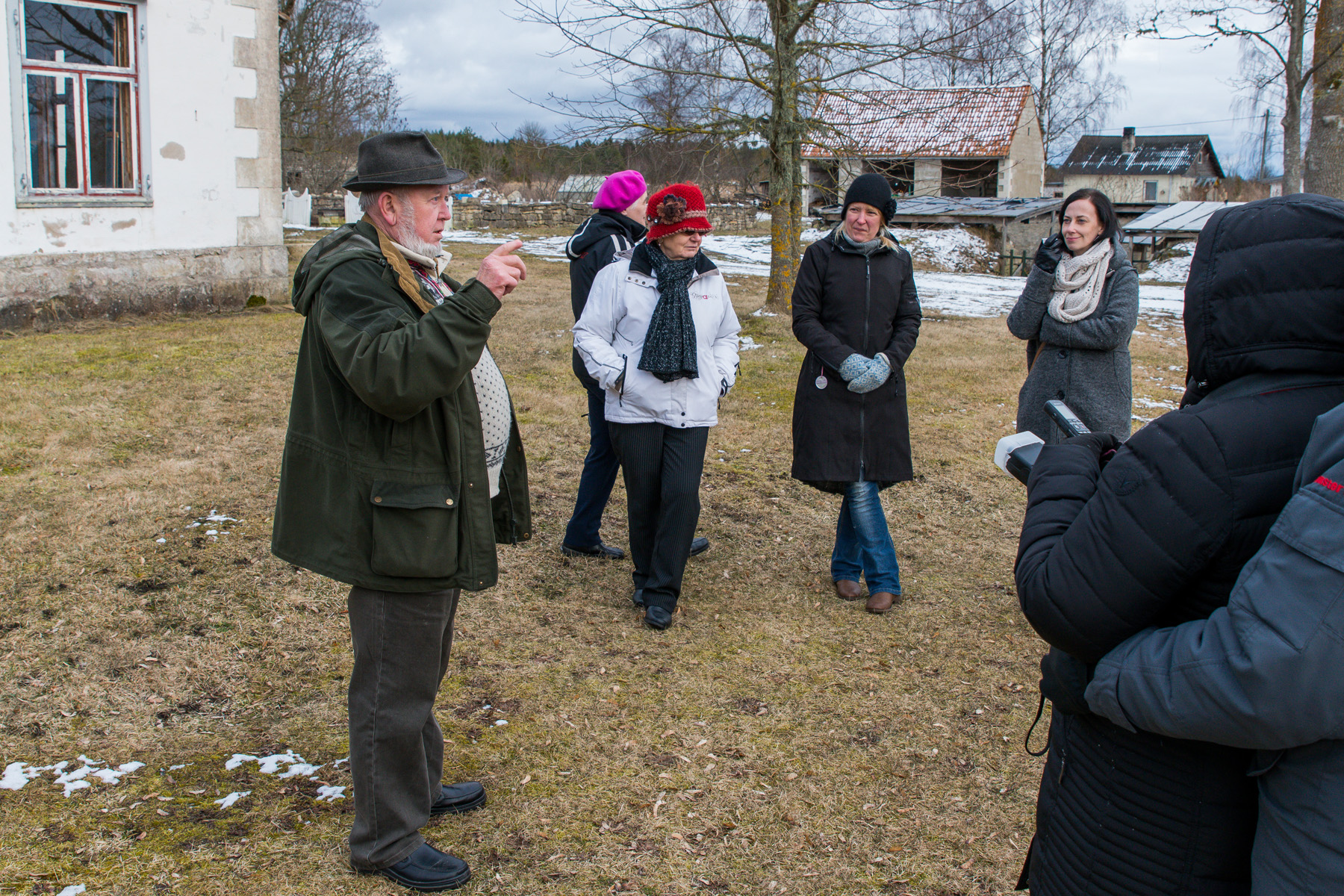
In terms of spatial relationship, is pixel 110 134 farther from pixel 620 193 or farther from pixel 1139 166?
pixel 1139 166

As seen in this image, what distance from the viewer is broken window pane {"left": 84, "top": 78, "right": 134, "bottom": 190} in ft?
31.0

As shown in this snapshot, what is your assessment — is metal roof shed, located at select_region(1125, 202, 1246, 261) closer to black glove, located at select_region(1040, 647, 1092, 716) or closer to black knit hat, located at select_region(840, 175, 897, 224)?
black knit hat, located at select_region(840, 175, 897, 224)

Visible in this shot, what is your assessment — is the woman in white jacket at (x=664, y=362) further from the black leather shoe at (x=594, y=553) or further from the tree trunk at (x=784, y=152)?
the tree trunk at (x=784, y=152)

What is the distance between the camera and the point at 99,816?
9.21ft

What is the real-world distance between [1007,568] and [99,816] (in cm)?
407

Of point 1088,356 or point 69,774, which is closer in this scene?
point 69,774

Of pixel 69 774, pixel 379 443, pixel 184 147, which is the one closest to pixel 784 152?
pixel 184 147

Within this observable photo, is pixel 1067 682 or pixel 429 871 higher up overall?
pixel 1067 682

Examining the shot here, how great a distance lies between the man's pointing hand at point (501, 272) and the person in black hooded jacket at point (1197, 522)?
4.24 feet

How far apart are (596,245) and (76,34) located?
7417 mm

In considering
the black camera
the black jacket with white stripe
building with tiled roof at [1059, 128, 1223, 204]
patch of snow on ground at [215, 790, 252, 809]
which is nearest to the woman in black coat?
the black jacket with white stripe

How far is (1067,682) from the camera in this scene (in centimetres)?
174

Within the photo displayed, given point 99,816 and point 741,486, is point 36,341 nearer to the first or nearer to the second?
point 741,486

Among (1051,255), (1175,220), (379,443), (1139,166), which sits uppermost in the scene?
(1139,166)
